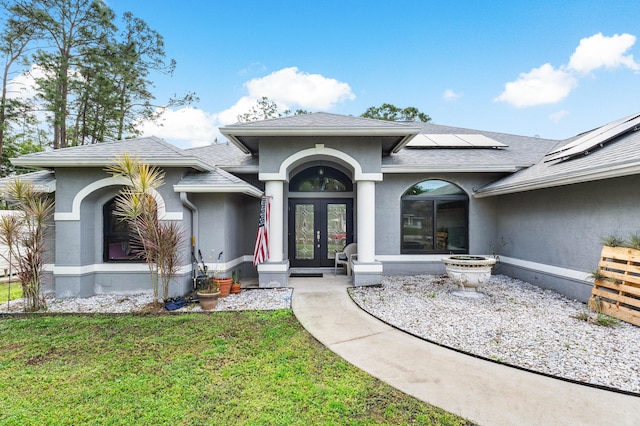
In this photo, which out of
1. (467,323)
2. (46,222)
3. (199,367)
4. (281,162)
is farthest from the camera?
(281,162)

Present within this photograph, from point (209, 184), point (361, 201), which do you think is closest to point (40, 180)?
point (209, 184)

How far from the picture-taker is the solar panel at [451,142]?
1047 cm

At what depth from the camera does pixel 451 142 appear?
422 inches

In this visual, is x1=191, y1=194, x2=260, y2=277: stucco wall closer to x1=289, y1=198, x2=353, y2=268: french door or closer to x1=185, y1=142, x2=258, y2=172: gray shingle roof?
x1=185, y1=142, x2=258, y2=172: gray shingle roof

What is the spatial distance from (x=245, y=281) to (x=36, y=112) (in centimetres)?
1705

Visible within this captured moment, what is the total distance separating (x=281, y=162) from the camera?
313 inches

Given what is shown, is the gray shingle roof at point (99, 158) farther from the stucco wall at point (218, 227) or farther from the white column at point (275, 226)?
the white column at point (275, 226)

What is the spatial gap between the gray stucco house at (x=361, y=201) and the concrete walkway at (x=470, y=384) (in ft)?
10.9

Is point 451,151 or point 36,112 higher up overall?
point 36,112

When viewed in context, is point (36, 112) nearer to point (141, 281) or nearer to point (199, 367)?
point (141, 281)

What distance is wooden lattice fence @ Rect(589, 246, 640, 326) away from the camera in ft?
16.7

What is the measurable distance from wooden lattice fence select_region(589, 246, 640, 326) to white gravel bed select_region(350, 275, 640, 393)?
0.25m

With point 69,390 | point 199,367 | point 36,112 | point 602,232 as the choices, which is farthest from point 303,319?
point 36,112

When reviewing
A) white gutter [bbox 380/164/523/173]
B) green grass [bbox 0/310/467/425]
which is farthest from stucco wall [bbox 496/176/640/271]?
green grass [bbox 0/310/467/425]
